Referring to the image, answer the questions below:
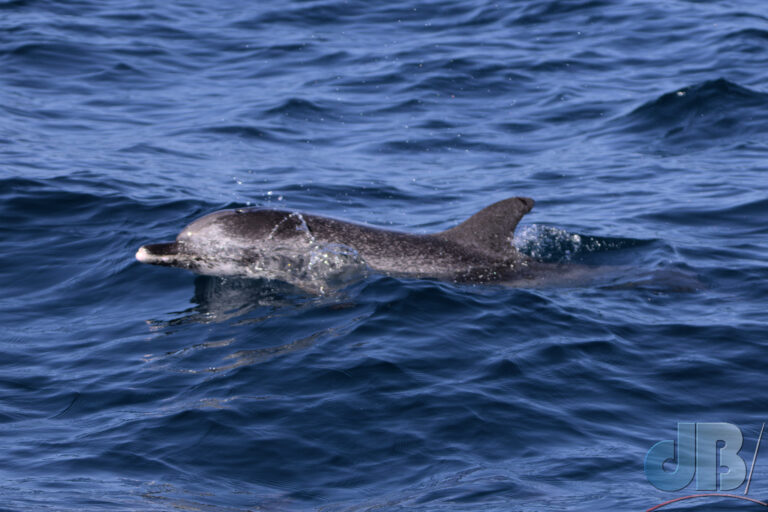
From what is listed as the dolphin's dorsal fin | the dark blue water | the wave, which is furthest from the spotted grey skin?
the wave

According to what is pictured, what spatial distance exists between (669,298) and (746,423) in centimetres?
338

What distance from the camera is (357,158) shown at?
61.0 ft

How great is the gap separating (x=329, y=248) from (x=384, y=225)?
3432 mm

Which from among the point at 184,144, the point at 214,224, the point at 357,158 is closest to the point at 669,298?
the point at 214,224

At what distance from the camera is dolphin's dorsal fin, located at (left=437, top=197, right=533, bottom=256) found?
12094mm

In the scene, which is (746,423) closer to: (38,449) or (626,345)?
(626,345)

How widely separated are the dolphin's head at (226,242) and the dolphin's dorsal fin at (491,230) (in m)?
1.94

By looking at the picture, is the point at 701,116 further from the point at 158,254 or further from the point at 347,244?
the point at 158,254

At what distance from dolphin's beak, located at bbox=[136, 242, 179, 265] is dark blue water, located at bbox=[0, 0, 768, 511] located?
431 millimetres

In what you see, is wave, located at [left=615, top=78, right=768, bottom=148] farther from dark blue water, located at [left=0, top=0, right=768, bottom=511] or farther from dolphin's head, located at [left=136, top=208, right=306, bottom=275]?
dolphin's head, located at [left=136, top=208, right=306, bottom=275]

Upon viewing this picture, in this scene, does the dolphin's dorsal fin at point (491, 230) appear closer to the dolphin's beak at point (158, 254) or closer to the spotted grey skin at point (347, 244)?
the spotted grey skin at point (347, 244)

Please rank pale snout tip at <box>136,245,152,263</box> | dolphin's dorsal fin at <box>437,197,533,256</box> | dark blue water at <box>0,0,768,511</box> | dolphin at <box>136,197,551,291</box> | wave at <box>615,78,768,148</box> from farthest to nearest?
1. wave at <box>615,78,768,148</box>
2. dolphin's dorsal fin at <box>437,197,533,256</box>
3. pale snout tip at <box>136,245,152,263</box>
4. dolphin at <box>136,197,551,291</box>
5. dark blue water at <box>0,0,768,511</box>

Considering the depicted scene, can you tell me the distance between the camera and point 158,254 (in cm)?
1209

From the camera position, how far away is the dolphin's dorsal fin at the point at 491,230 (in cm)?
1209
